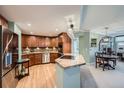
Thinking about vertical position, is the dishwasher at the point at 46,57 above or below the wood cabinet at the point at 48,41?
below

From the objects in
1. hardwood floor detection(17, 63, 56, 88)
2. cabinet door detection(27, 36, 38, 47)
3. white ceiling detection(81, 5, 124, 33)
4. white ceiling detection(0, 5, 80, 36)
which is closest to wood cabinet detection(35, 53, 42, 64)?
cabinet door detection(27, 36, 38, 47)

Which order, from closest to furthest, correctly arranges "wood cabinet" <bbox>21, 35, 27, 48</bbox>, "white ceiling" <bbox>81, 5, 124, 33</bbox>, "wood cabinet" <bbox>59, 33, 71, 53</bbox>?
"white ceiling" <bbox>81, 5, 124, 33</bbox> → "wood cabinet" <bbox>59, 33, 71, 53</bbox> → "wood cabinet" <bbox>21, 35, 27, 48</bbox>

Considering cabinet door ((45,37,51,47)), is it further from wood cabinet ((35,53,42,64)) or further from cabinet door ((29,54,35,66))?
cabinet door ((29,54,35,66))

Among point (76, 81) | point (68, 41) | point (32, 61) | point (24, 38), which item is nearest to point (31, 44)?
point (24, 38)

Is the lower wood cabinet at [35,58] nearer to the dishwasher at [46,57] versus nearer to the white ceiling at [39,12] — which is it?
the dishwasher at [46,57]

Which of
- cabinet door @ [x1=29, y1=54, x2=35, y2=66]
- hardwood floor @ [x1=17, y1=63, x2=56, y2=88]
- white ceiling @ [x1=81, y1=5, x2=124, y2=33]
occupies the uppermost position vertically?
white ceiling @ [x1=81, y1=5, x2=124, y2=33]

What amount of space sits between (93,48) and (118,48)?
10.6 feet

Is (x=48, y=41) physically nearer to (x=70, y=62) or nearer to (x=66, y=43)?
(x=66, y=43)

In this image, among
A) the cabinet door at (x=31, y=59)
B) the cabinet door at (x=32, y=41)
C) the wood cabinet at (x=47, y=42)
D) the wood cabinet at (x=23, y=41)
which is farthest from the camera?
the wood cabinet at (x=47, y=42)

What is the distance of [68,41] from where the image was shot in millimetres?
5891

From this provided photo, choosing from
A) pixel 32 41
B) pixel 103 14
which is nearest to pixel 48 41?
pixel 32 41

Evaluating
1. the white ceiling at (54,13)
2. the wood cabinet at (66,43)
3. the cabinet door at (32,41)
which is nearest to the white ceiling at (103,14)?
the white ceiling at (54,13)

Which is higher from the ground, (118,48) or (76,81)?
(118,48)
